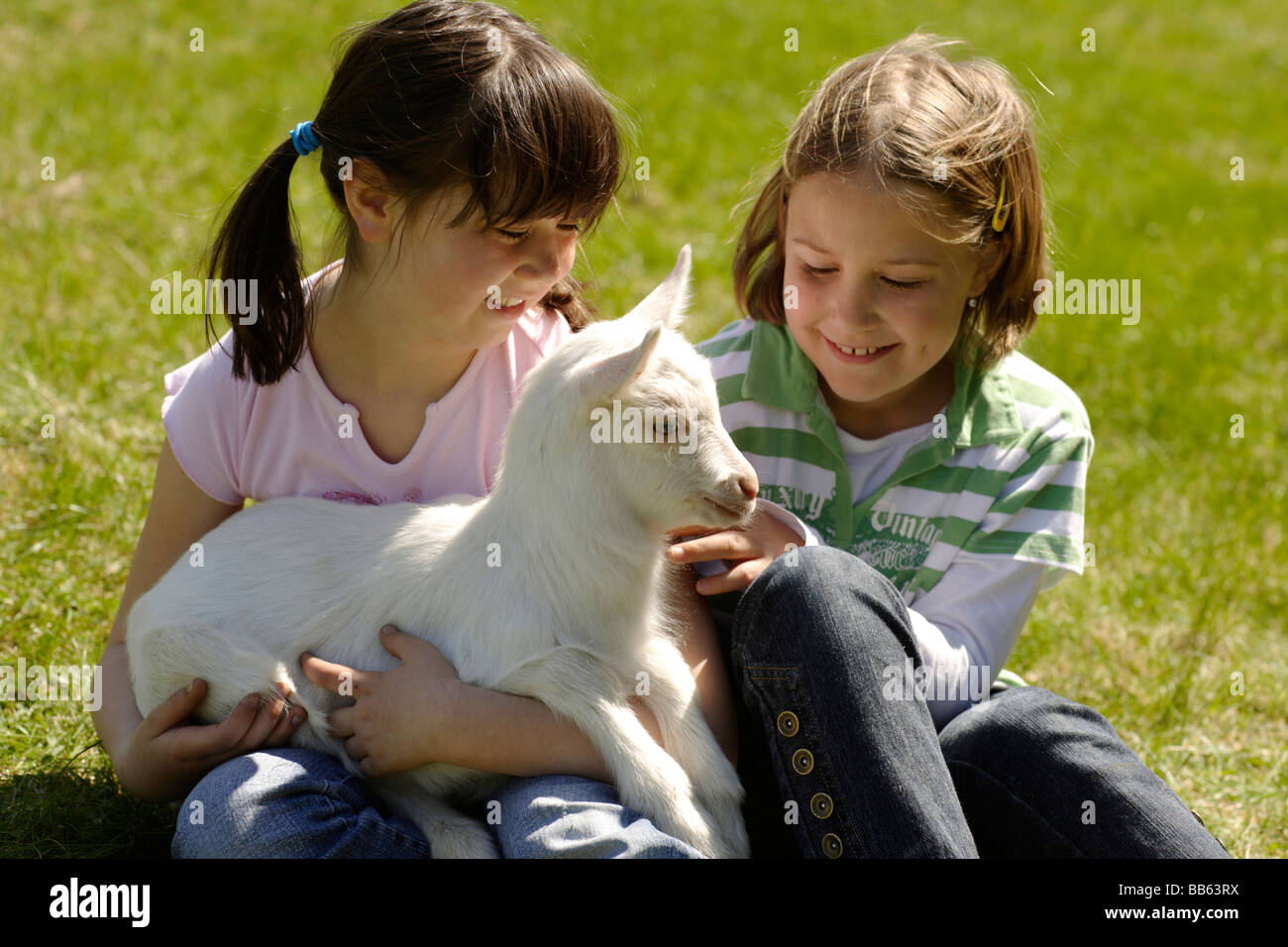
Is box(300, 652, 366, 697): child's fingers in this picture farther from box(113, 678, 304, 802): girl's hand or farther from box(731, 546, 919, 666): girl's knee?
box(731, 546, 919, 666): girl's knee

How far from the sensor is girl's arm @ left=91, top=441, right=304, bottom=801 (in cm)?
236

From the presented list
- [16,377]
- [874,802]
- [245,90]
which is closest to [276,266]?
[874,802]

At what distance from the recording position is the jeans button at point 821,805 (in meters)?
2.26

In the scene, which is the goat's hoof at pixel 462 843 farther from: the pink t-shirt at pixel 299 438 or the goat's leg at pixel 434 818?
the pink t-shirt at pixel 299 438

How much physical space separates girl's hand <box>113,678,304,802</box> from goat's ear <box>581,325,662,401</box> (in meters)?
0.89

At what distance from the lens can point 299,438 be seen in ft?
9.20

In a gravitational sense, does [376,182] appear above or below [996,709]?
above

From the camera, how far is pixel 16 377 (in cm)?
422

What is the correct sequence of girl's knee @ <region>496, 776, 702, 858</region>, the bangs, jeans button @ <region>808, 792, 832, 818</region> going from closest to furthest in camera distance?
1. girl's knee @ <region>496, 776, 702, 858</region>
2. jeans button @ <region>808, 792, 832, 818</region>
3. the bangs

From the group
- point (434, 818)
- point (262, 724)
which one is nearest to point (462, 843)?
point (434, 818)

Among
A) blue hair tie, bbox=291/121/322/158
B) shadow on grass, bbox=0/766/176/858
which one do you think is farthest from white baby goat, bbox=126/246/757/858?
blue hair tie, bbox=291/121/322/158

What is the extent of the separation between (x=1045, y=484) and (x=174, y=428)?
206cm

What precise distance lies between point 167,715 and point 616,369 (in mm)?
1157
